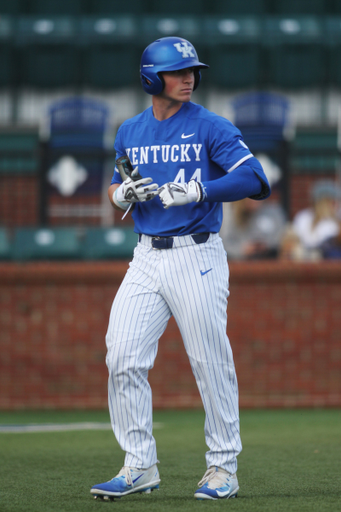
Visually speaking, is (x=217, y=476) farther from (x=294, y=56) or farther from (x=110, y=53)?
(x=294, y=56)

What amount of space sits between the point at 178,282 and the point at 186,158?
54 cm

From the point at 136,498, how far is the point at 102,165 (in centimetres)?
666

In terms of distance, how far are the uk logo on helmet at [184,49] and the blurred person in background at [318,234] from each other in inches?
189

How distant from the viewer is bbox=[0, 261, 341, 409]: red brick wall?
300 inches

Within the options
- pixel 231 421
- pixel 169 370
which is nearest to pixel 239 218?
pixel 169 370

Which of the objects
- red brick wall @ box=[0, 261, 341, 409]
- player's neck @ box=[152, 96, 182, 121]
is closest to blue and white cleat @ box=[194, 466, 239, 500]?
player's neck @ box=[152, 96, 182, 121]

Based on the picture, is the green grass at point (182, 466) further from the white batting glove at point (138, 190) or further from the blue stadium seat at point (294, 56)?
the blue stadium seat at point (294, 56)

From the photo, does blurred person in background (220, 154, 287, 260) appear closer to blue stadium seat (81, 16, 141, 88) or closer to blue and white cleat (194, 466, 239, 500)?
blue and white cleat (194, 466, 239, 500)

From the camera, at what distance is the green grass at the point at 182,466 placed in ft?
10.5

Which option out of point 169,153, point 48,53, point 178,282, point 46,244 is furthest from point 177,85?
point 48,53

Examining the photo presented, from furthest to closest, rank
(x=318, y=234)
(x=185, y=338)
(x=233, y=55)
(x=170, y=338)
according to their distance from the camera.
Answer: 1. (x=233, y=55)
2. (x=318, y=234)
3. (x=170, y=338)
4. (x=185, y=338)

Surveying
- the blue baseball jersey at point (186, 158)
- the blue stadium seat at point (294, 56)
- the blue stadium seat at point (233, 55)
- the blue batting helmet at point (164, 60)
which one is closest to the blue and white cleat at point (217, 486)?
the blue baseball jersey at point (186, 158)

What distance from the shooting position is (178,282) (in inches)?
131

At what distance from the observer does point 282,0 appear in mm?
14203
